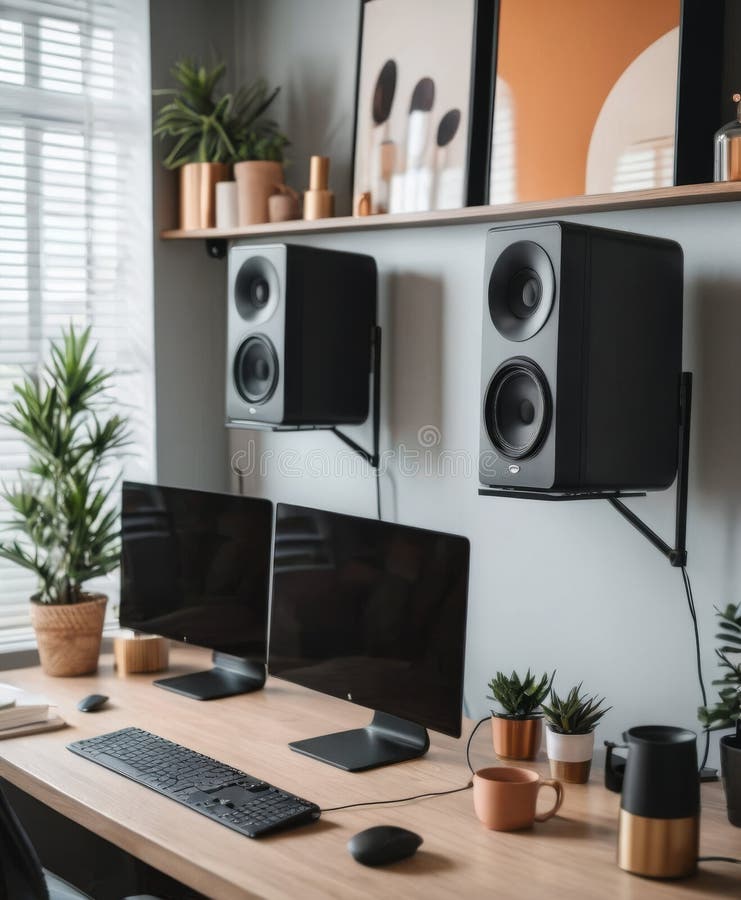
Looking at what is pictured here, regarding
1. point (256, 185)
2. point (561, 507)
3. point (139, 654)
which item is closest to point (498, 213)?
point (561, 507)

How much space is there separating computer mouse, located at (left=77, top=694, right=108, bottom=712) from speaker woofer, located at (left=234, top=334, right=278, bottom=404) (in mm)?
745

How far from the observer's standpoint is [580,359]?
187cm

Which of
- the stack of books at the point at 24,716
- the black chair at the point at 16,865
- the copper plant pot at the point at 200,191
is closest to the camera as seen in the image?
the black chair at the point at 16,865

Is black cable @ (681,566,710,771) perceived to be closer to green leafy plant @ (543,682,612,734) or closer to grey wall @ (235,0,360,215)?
green leafy plant @ (543,682,612,734)

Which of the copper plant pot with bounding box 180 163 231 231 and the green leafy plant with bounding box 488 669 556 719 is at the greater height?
the copper plant pot with bounding box 180 163 231 231

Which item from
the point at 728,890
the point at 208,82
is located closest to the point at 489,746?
the point at 728,890

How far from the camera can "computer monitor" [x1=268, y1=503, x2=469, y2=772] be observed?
1.94 meters

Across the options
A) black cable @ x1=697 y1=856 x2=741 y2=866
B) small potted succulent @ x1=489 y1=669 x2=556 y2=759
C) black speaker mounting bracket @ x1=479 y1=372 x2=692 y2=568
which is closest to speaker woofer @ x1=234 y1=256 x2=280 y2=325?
black speaker mounting bracket @ x1=479 y1=372 x2=692 y2=568

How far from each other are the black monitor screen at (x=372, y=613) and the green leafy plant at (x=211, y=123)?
112cm

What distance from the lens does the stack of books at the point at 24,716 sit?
2.20 m

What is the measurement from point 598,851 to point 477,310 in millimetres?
1231

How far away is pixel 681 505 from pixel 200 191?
159 centimetres

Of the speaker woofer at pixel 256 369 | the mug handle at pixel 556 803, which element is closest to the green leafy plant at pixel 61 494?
the speaker woofer at pixel 256 369

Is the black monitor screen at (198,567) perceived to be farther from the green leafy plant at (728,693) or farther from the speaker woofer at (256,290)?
the green leafy plant at (728,693)
